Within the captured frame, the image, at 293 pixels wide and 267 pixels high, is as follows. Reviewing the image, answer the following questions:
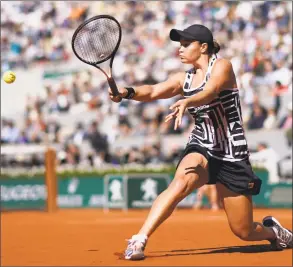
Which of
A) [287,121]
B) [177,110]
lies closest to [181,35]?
[177,110]

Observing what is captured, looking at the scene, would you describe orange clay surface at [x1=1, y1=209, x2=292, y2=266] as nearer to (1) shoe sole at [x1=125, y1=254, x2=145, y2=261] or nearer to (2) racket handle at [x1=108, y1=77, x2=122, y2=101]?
(1) shoe sole at [x1=125, y1=254, x2=145, y2=261]

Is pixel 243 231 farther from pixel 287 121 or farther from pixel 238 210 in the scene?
pixel 287 121

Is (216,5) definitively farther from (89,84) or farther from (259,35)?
(89,84)

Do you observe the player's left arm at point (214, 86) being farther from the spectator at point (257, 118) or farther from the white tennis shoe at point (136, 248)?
the spectator at point (257, 118)

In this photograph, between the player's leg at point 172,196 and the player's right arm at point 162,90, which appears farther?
the player's right arm at point 162,90

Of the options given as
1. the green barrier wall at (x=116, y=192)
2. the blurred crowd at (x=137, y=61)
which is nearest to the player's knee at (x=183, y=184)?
the green barrier wall at (x=116, y=192)

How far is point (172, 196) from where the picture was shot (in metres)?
7.56

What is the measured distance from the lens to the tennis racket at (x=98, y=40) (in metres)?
7.88

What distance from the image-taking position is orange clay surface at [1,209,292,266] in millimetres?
7531

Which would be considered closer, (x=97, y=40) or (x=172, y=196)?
(x=172, y=196)

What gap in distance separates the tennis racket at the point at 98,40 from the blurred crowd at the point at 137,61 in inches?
468

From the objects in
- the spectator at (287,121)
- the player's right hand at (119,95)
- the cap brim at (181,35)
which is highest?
the cap brim at (181,35)

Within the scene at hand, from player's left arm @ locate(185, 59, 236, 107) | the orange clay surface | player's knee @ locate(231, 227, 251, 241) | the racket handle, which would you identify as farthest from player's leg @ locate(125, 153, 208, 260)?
the racket handle

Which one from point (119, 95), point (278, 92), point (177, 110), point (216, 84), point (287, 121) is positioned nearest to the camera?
point (177, 110)
